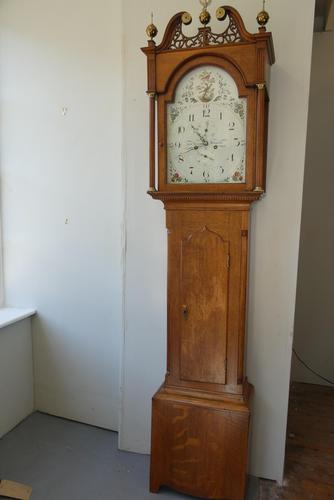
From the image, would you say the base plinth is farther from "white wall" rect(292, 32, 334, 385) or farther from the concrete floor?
"white wall" rect(292, 32, 334, 385)

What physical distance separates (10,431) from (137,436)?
0.78m

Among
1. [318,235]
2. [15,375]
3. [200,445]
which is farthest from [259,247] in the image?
[15,375]

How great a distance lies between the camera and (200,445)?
155 cm

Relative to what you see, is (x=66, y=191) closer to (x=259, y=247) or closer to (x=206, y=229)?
(x=206, y=229)

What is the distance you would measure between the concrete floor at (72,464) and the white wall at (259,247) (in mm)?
143

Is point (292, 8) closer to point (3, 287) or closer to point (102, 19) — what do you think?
point (102, 19)

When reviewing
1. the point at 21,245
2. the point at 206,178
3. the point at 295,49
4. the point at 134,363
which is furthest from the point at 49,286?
→ the point at 295,49

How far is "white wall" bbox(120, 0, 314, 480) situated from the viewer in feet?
5.08

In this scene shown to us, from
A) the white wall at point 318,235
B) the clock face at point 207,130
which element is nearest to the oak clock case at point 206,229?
the clock face at point 207,130

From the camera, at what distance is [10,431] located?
6.92ft

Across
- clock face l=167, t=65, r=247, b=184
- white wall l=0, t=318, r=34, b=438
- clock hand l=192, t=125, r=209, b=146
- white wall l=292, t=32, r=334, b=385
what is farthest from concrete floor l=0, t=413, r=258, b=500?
clock hand l=192, t=125, r=209, b=146

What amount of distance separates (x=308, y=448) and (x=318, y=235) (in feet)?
4.67

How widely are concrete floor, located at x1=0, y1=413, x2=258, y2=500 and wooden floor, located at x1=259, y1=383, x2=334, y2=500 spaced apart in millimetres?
173

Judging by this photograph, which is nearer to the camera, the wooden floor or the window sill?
the wooden floor
